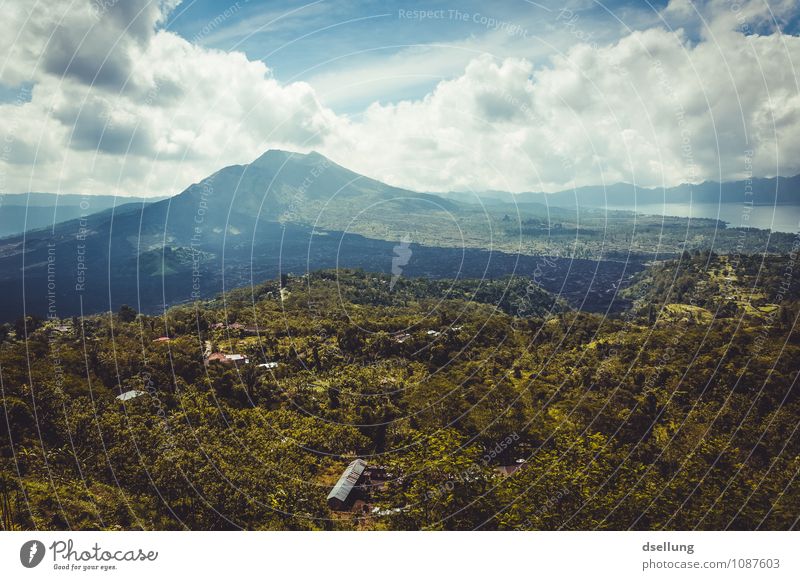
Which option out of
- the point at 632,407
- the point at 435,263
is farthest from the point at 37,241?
the point at 632,407

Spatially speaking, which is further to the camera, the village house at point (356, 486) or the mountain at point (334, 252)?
the mountain at point (334, 252)

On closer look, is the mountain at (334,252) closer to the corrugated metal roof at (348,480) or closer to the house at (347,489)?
the corrugated metal roof at (348,480)

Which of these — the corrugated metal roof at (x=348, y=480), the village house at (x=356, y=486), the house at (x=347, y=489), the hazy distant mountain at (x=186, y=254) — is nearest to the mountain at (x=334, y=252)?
the hazy distant mountain at (x=186, y=254)

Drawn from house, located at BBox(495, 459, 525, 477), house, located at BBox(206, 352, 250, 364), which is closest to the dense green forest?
house, located at BBox(495, 459, 525, 477)

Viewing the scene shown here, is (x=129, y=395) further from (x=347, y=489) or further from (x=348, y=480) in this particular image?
(x=347, y=489)

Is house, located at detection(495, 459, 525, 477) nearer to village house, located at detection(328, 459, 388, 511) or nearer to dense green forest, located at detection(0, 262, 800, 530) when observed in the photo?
dense green forest, located at detection(0, 262, 800, 530)

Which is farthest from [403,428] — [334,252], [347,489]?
[334,252]

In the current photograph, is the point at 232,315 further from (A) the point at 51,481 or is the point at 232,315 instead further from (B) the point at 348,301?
(A) the point at 51,481
